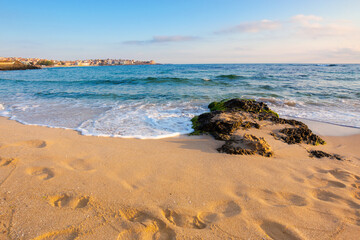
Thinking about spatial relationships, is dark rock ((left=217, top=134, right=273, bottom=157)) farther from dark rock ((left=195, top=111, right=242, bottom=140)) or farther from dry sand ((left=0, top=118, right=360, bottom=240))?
dark rock ((left=195, top=111, right=242, bottom=140))

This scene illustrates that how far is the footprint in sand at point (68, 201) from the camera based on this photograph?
2318 mm

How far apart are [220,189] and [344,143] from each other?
153 inches

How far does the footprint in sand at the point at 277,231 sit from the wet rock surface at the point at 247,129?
1.77 metres

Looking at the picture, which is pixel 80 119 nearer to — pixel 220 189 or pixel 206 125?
pixel 206 125

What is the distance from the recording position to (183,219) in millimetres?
2168

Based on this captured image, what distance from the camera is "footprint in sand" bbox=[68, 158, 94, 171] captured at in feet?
10.4

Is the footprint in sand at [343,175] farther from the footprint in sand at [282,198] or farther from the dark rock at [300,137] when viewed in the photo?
the dark rock at [300,137]

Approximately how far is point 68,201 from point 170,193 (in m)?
1.24

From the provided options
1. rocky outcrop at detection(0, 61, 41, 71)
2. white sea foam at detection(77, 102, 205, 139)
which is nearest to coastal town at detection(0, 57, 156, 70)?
rocky outcrop at detection(0, 61, 41, 71)

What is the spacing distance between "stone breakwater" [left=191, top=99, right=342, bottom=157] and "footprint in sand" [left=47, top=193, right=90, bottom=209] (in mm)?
2565

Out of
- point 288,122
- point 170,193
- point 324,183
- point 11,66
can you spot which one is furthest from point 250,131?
point 11,66

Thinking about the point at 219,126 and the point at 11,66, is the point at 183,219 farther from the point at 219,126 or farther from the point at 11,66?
the point at 11,66

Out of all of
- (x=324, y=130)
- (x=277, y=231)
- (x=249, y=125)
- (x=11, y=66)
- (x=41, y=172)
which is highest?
(x=11, y=66)

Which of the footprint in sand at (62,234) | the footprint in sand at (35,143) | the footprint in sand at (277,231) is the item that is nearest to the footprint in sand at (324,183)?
the footprint in sand at (277,231)
